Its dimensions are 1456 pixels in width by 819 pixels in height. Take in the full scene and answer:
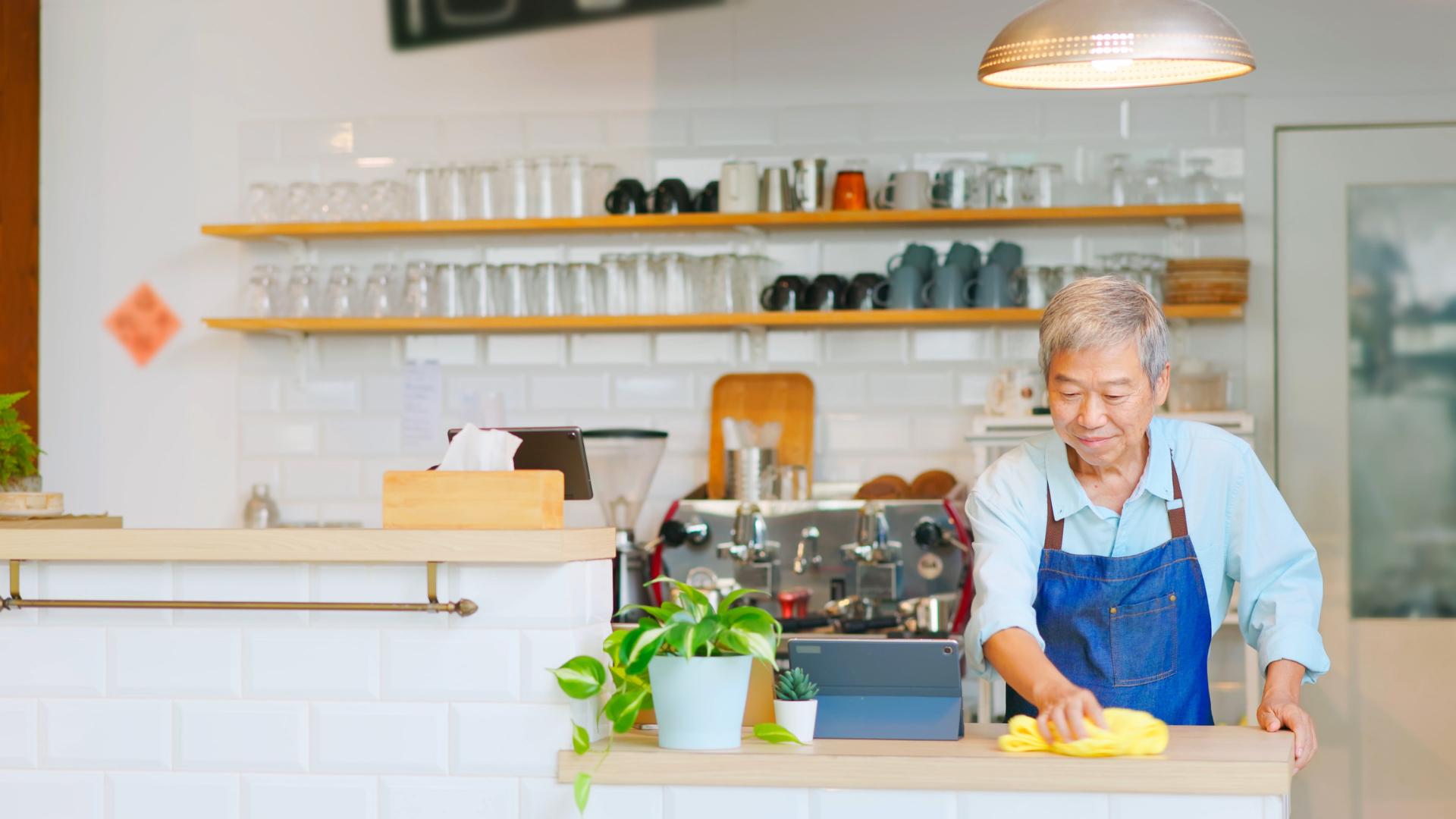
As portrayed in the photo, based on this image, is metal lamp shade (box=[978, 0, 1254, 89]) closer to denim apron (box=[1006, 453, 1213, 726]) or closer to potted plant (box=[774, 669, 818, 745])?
denim apron (box=[1006, 453, 1213, 726])

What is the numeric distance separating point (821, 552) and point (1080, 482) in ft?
6.03

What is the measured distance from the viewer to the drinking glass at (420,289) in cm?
466

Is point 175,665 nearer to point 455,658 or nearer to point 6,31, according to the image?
point 455,658

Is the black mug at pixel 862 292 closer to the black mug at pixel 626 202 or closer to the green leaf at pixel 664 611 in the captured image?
the black mug at pixel 626 202

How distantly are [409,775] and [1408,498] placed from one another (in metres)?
3.38

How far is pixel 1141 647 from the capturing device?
98.9 inches

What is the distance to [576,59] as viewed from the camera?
15.9 ft

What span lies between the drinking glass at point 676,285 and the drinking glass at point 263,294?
1198 millimetres

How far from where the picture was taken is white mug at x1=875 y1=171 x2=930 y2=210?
4.49 metres

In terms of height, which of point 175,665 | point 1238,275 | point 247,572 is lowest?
point 175,665

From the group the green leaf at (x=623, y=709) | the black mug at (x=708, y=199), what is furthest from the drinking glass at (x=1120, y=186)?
the green leaf at (x=623, y=709)


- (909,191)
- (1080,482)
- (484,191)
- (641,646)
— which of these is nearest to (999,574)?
(1080,482)

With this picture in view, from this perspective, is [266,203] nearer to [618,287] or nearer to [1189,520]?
[618,287]

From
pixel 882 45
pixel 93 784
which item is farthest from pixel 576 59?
pixel 93 784
